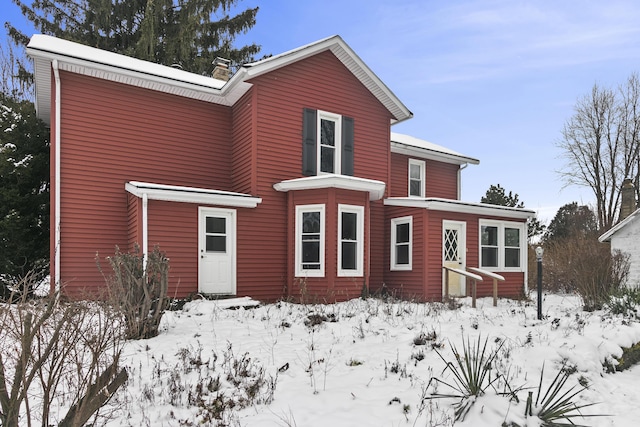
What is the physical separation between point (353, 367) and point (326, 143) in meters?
8.75

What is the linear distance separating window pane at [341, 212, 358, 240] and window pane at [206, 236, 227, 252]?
124 inches

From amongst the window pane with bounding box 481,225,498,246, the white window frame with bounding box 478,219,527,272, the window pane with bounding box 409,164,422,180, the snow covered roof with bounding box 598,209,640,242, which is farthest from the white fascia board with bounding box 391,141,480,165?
the snow covered roof with bounding box 598,209,640,242

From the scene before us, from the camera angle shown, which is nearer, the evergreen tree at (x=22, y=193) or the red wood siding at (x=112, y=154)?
the red wood siding at (x=112, y=154)

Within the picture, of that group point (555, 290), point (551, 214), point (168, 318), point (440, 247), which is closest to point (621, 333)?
point (440, 247)

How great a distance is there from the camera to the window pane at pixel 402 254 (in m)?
14.0

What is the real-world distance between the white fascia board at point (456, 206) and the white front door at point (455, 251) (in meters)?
0.55

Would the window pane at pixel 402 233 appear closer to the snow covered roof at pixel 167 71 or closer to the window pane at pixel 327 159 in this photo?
the window pane at pixel 327 159

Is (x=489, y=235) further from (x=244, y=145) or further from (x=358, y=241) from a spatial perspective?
Answer: (x=244, y=145)

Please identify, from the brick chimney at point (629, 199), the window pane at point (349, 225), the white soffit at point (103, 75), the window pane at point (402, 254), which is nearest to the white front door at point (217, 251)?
the window pane at point (349, 225)

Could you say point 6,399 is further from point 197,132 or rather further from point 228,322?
point 197,132

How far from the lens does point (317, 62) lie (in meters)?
13.7

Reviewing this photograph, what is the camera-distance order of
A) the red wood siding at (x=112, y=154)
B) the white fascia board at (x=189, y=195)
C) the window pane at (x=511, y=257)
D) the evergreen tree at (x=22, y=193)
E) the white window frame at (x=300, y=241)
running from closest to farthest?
1. the white fascia board at (x=189, y=195)
2. the red wood siding at (x=112, y=154)
3. the white window frame at (x=300, y=241)
4. the evergreen tree at (x=22, y=193)
5. the window pane at (x=511, y=257)

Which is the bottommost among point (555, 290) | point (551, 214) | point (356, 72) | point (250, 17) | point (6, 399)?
point (555, 290)

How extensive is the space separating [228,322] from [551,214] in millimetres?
39005
